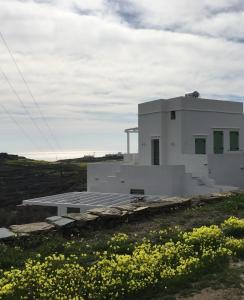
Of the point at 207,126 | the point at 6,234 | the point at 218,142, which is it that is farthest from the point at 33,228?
the point at 218,142

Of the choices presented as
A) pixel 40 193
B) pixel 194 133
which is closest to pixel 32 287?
pixel 194 133

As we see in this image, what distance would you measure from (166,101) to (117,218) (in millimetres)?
20590

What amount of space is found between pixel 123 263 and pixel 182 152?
22.5 meters

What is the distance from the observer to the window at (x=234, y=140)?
104 ft

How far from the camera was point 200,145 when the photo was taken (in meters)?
29.7

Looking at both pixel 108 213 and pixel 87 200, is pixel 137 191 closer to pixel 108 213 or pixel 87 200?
pixel 87 200

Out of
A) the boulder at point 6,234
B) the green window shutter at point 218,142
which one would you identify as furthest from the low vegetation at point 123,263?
the green window shutter at point 218,142

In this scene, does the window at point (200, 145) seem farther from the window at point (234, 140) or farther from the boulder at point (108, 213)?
the boulder at point (108, 213)

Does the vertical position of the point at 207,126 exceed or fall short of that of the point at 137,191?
it exceeds it

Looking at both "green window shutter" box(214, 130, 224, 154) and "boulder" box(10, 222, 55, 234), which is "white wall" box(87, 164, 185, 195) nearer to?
"green window shutter" box(214, 130, 224, 154)

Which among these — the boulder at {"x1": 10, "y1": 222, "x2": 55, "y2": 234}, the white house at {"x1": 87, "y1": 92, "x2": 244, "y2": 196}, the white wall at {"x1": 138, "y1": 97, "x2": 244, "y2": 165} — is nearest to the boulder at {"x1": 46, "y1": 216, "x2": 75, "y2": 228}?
the boulder at {"x1": 10, "y1": 222, "x2": 55, "y2": 234}

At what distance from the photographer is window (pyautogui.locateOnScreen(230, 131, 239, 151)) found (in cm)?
3159

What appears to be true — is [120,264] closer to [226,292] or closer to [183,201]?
[226,292]

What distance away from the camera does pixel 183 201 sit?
12.3 m
